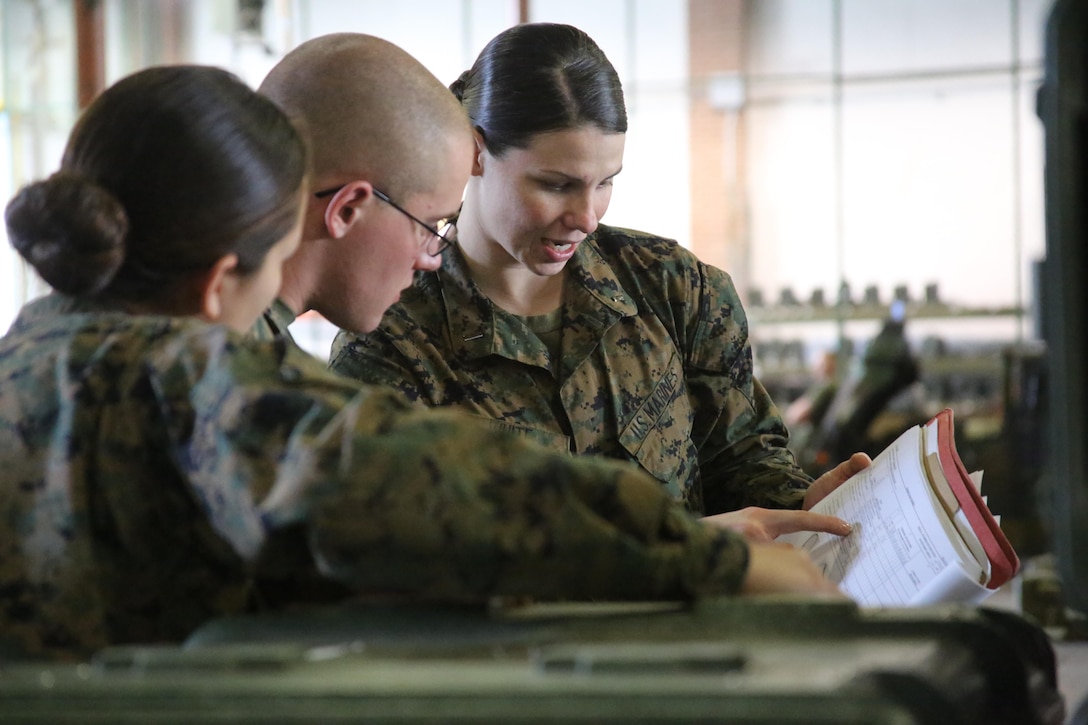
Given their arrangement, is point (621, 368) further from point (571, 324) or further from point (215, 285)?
point (215, 285)

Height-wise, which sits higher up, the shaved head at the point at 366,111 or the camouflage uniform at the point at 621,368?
the shaved head at the point at 366,111

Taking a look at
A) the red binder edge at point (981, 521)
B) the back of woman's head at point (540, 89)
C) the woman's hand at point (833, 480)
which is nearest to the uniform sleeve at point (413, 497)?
the red binder edge at point (981, 521)

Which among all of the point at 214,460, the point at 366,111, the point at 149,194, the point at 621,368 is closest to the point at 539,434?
the point at 621,368

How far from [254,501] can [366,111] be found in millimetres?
978

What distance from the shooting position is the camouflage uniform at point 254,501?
0.96 m

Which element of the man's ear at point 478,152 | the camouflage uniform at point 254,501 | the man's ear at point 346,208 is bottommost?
the camouflage uniform at point 254,501

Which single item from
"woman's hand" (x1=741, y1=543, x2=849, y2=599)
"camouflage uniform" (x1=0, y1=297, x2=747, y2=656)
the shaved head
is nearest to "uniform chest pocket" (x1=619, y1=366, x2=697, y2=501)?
the shaved head

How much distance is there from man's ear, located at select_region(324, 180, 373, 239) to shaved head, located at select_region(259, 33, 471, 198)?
0.03 meters

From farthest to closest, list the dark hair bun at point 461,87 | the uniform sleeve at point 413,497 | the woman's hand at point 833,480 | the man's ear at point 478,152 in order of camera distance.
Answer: the dark hair bun at point 461,87 → the man's ear at point 478,152 → the woman's hand at point 833,480 → the uniform sleeve at point 413,497

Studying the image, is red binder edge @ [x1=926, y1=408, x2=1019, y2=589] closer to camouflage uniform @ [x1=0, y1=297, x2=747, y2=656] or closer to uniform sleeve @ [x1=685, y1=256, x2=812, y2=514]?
camouflage uniform @ [x1=0, y1=297, x2=747, y2=656]

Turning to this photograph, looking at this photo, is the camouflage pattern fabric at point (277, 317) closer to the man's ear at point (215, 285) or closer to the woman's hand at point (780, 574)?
the man's ear at point (215, 285)

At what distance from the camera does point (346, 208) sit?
1.81m

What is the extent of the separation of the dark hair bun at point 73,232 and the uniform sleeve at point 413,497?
0.86 ft

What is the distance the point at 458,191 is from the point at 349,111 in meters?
0.19
